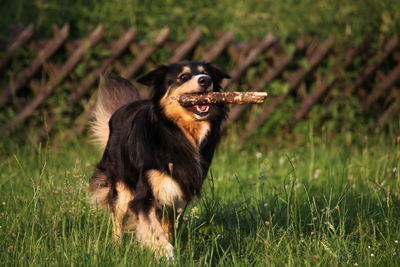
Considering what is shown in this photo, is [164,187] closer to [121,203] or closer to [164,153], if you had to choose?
[164,153]

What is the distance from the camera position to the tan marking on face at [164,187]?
3590 millimetres

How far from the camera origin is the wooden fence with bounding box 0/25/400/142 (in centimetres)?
665

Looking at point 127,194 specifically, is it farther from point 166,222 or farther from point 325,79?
point 325,79

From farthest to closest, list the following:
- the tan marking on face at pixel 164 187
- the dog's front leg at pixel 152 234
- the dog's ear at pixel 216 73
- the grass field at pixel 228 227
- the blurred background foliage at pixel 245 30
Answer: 1. the blurred background foliage at pixel 245 30
2. the dog's ear at pixel 216 73
3. the tan marking on face at pixel 164 187
4. the dog's front leg at pixel 152 234
5. the grass field at pixel 228 227

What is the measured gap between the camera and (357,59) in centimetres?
730

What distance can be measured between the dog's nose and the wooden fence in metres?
2.73

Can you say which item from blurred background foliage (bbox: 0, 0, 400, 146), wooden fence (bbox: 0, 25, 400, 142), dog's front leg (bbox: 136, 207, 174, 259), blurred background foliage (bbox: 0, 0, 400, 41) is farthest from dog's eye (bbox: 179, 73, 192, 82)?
blurred background foliage (bbox: 0, 0, 400, 41)

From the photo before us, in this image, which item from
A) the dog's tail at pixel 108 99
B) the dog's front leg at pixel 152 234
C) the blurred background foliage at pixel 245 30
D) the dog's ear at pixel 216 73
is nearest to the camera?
the dog's front leg at pixel 152 234

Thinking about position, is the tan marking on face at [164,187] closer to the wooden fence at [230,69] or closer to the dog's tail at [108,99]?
the dog's tail at [108,99]

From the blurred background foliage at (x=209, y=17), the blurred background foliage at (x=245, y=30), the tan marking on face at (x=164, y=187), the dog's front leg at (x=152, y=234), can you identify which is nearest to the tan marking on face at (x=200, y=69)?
the tan marking on face at (x=164, y=187)

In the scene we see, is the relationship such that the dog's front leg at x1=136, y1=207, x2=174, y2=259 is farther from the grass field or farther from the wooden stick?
the wooden stick

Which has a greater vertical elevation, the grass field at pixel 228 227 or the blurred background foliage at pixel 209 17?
the blurred background foliage at pixel 209 17

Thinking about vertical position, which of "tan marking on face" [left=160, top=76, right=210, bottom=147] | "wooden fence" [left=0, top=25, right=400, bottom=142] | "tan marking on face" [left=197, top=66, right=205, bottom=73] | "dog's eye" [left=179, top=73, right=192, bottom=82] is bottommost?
"wooden fence" [left=0, top=25, right=400, bottom=142]

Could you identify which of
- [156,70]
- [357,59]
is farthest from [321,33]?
[156,70]
